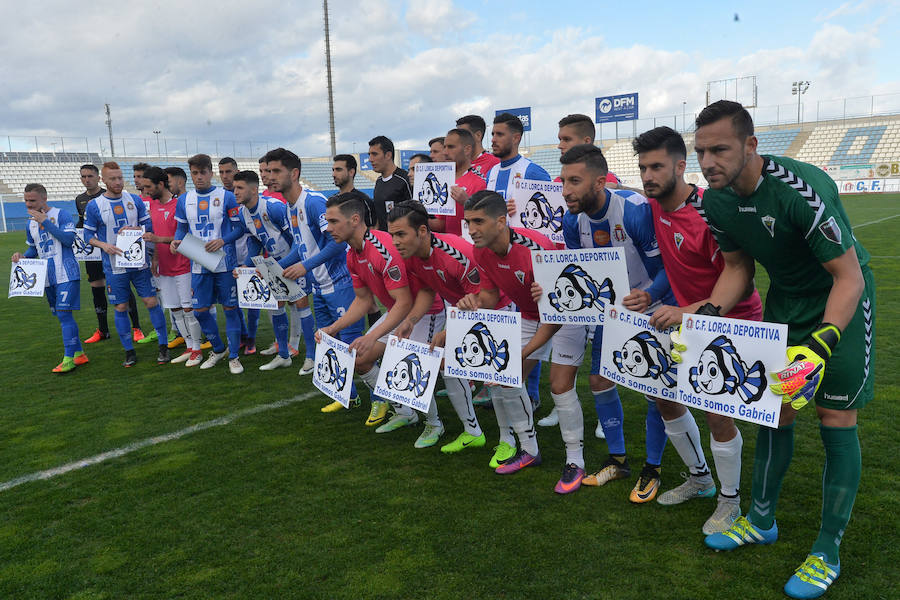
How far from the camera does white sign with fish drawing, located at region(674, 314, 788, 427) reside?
2562mm

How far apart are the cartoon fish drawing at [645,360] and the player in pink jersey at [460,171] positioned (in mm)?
3044

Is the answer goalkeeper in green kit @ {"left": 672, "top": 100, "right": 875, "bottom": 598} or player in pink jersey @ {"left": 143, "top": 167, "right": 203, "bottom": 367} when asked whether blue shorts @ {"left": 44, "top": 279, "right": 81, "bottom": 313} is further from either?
goalkeeper in green kit @ {"left": 672, "top": 100, "right": 875, "bottom": 598}

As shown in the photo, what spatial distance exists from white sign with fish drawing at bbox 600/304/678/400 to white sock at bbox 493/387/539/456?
88cm

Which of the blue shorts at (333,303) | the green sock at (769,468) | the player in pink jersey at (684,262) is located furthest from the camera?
the blue shorts at (333,303)

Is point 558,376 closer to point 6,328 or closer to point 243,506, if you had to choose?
point 243,506

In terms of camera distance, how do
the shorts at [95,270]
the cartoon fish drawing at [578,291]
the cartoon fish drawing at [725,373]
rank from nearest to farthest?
the cartoon fish drawing at [725,373] < the cartoon fish drawing at [578,291] < the shorts at [95,270]

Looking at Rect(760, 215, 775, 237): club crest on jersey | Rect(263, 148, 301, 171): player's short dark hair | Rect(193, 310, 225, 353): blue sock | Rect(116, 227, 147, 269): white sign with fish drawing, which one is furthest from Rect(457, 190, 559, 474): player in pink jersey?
Rect(116, 227, 147, 269): white sign with fish drawing

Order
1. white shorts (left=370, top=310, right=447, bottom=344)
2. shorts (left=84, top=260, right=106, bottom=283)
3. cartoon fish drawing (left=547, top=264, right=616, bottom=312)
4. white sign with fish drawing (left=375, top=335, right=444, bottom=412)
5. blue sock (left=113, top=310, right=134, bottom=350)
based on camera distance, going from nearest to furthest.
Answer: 1. cartoon fish drawing (left=547, top=264, right=616, bottom=312)
2. white sign with fish drawing (left=375, top=335, right=444, bottom=412)
3. white shorts (left=370, top=310, right=447, bottom=344)
4. blue sock (left=113, top=310, right=134, bottom=350)
5. shorts (left=84, top=260, right=106, bottom=283)

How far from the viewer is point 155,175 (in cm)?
759

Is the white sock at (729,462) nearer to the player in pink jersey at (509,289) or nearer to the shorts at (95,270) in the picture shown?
the player in pink jersey at (509,289)

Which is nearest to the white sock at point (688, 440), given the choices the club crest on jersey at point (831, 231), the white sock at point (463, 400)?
the club crest on jersey at point (831, 231)

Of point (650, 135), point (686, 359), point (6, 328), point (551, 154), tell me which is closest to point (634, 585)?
point (686, 359)

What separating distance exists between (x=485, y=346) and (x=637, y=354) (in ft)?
3.41

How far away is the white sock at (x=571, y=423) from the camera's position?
13.0 feet
